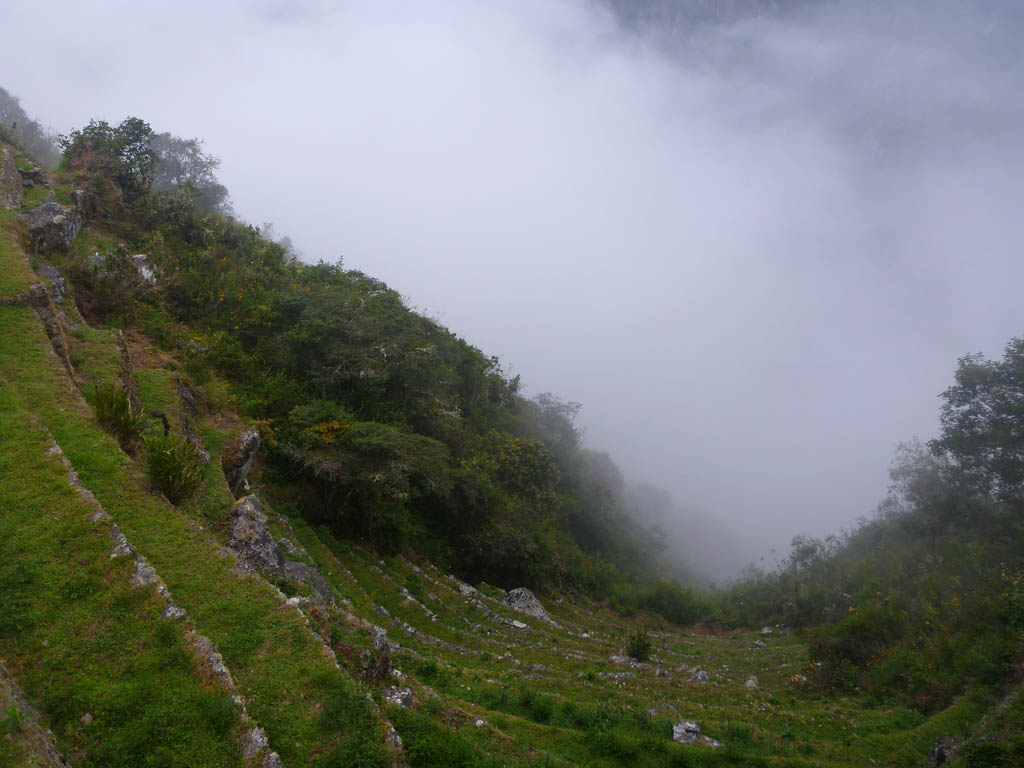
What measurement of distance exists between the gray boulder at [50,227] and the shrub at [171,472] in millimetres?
13760

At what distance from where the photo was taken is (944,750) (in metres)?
10.8

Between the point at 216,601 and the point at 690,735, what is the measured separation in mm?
9834

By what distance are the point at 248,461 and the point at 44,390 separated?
5299 mm

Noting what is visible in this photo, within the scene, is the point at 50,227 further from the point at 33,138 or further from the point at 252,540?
the point at 33,138

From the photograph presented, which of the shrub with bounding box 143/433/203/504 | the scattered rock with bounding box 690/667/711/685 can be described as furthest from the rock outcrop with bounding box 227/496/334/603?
the scattered rock with bounding box 690/667/711/685

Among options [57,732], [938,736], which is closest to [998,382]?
[938,736]

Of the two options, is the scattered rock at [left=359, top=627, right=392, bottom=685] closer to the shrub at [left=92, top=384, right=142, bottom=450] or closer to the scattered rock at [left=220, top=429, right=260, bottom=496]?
the shrub at [left=92, top=384, right=142, bottom=450]

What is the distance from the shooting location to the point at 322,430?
19.4 meters

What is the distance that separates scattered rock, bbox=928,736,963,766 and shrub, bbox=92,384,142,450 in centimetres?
1834

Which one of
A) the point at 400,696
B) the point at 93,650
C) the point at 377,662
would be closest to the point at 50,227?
the point at 93,650

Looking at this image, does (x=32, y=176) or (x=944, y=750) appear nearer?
(x=944, y=750)

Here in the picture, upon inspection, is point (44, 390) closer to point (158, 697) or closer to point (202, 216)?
point (158, 697)

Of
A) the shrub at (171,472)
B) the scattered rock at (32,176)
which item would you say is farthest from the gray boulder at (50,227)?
the shrub at (171,472)

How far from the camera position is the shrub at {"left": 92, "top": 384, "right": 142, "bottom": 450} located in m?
10.6
